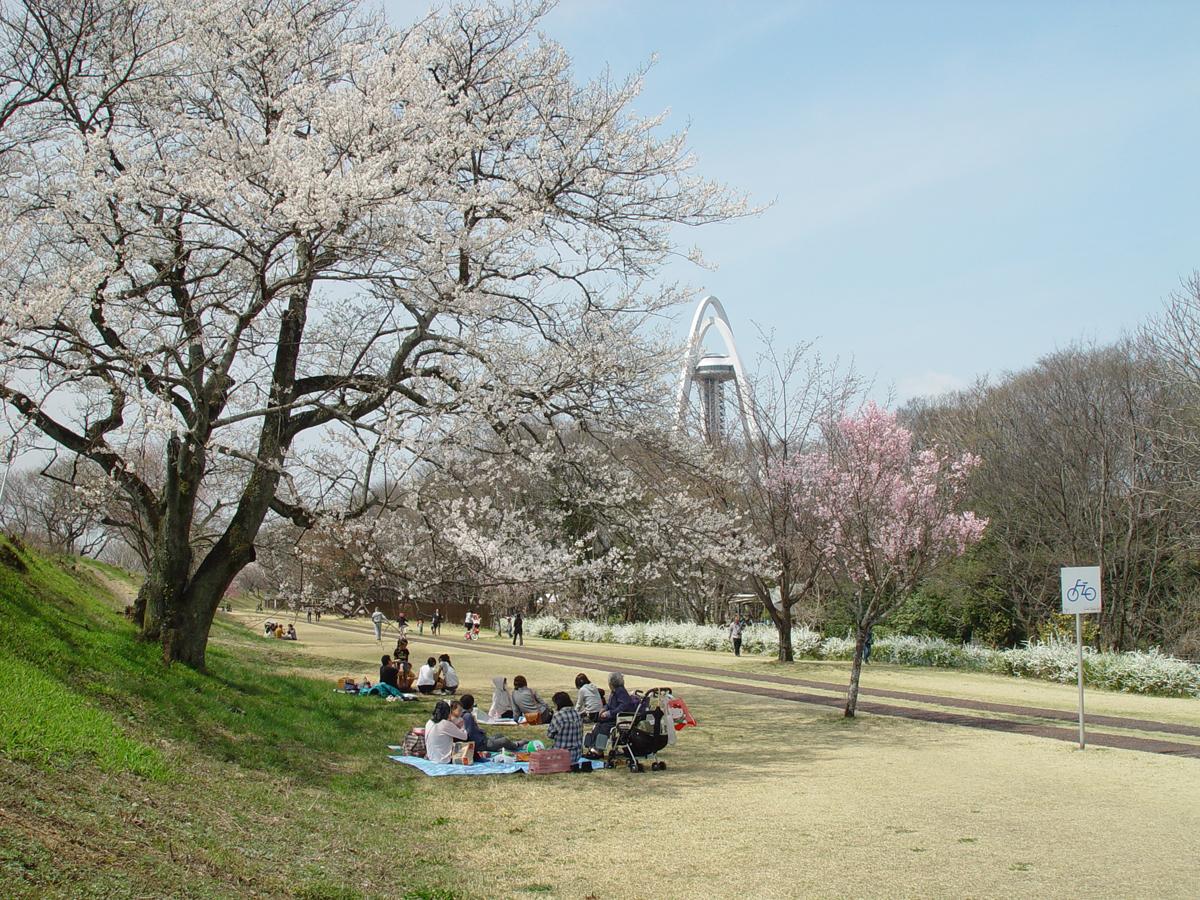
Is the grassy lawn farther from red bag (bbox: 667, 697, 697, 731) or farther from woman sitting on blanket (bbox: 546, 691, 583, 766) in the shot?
woman sitting on blanket (bbox: 546, 691, 583, 766)

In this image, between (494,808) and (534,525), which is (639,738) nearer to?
(494,808)

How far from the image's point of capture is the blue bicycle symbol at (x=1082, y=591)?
1176 cm

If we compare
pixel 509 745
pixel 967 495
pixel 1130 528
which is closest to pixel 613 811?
pixel 509 745

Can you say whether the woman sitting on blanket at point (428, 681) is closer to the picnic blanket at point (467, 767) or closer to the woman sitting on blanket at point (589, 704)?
the woman sitting on blanket at point (589, 704)

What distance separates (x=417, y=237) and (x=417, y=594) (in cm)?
456

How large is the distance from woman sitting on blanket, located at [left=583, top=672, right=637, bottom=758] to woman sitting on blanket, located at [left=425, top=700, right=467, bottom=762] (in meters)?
1.46

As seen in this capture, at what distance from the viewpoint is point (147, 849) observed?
15.6 ft

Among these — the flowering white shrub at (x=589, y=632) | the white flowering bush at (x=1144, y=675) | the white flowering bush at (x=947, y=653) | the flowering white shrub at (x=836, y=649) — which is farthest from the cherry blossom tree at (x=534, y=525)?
the flowering white shrub at (x=589, y=632)

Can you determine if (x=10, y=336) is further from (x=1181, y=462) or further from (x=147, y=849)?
(x=1181, y=462)

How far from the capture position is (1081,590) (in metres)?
11.8

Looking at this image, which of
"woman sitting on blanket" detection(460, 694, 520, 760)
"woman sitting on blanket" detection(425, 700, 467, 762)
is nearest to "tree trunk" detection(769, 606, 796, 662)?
"woman sitting on blanket" detection(460, 694, 520, 760)

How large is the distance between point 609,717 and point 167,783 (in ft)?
18.0

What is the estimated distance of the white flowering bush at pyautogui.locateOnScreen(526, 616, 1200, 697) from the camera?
2000cm

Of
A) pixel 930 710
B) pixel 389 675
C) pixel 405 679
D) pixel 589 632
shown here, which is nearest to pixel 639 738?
pixel 389 675
